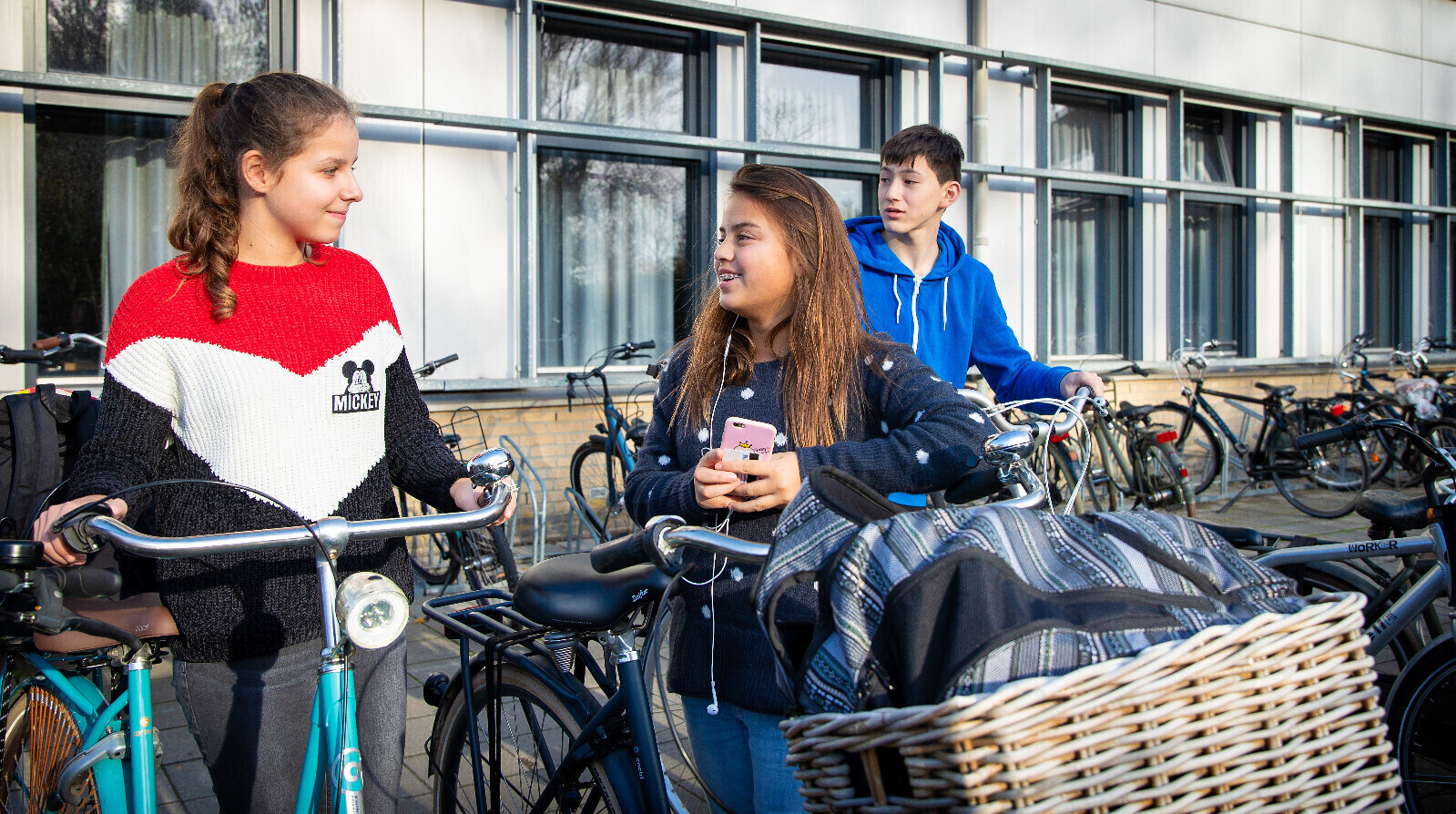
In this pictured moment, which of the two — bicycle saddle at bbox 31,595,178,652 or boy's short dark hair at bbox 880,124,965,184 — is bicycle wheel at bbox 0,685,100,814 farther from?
boy's short dark hair at bbox 880,124,965,184

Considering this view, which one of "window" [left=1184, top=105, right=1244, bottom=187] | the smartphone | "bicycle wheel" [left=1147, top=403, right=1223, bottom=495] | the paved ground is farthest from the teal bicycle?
"window" [left=1184, top=105, right=1244, bottom=187]

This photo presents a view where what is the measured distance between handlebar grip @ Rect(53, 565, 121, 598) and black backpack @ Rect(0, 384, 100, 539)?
0.91 m

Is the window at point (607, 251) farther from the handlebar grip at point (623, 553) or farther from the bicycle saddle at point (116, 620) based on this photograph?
the handlebar grip at point (623, 553)

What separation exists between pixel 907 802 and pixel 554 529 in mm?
6675

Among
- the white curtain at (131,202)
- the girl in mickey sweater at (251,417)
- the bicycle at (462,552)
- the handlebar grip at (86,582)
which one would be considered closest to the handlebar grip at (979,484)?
the girl in mickey sweater at (251,417)

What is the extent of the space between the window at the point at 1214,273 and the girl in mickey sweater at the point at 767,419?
34.0 ft

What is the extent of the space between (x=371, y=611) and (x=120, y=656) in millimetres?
751

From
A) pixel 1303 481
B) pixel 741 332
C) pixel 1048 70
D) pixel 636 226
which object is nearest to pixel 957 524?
pixel 741 332

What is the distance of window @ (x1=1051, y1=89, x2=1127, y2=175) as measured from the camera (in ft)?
33.4

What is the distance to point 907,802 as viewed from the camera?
1.04 metres

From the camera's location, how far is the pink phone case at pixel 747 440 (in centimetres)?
172

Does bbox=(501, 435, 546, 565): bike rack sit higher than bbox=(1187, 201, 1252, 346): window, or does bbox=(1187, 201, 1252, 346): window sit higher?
bbox=(1187, 201, 1252, 346): window

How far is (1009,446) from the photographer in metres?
1.60

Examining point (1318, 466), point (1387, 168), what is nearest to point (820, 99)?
point (1318, 466)
